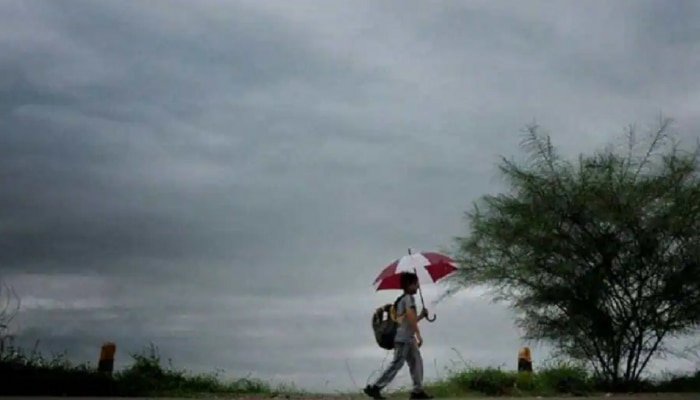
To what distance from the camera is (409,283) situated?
47.7 ft

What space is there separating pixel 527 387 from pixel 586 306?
2100mm

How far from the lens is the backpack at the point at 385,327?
14930mm

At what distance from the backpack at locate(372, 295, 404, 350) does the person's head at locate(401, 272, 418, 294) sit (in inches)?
16.9

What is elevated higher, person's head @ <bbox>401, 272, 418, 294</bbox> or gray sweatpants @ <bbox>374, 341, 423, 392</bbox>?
person's head @ <bbox>401, 272, 418, 294</bbox>

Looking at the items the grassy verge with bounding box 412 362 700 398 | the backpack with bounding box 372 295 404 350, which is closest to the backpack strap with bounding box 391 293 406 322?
the backpack with bounding box 372 295 404 350

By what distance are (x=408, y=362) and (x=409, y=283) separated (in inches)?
49.1

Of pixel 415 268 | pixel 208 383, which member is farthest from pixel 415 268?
pixel 208 383

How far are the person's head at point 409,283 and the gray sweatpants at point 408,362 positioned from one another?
31.2 inches

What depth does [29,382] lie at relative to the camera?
52.7 ft

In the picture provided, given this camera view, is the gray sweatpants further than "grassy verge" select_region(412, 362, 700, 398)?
No

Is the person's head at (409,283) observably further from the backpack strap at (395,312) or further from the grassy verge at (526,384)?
the grassy verge at (526,384)

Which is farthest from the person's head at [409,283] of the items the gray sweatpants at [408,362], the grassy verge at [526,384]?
the grassy verge at [526,384]

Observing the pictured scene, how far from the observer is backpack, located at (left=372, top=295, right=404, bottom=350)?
588 inches

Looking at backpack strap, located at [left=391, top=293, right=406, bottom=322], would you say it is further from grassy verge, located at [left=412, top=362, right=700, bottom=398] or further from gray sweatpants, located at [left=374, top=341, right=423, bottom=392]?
grassy verge, located at [left=412, top=362, right=700, bottom=398]
